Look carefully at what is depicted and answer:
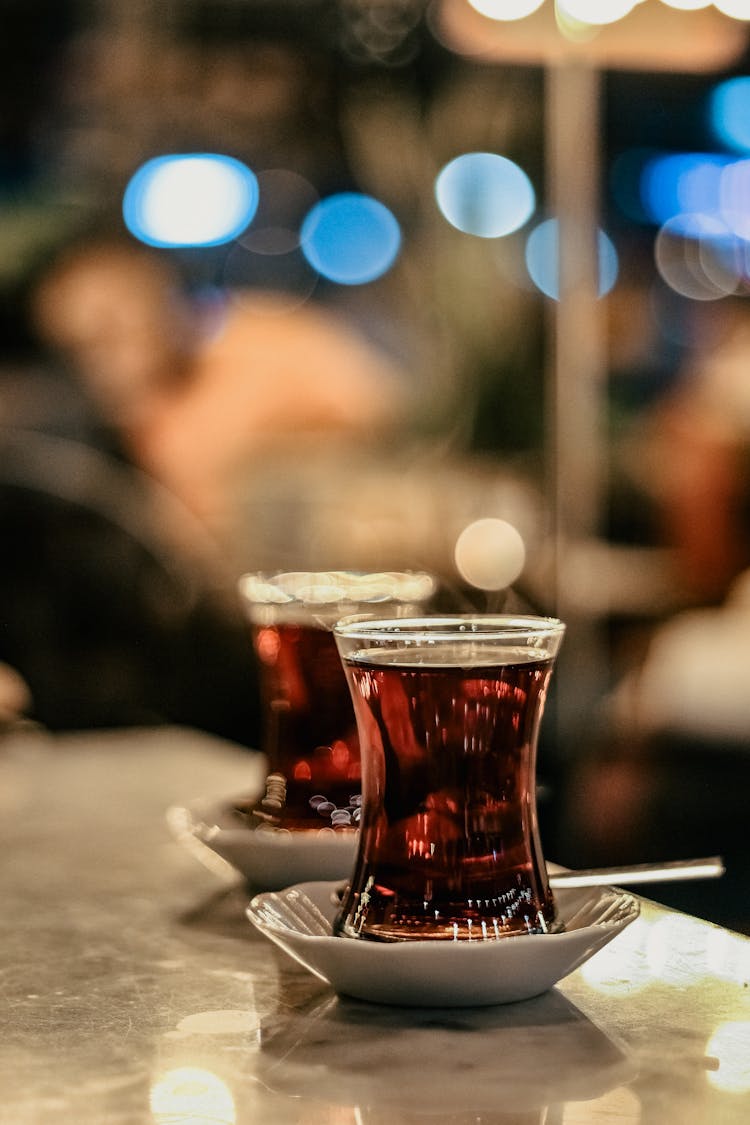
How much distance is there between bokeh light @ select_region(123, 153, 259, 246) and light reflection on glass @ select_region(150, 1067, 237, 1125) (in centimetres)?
444

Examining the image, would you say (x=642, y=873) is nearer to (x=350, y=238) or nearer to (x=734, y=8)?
(x=734, y=8)

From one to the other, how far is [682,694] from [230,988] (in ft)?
10.8

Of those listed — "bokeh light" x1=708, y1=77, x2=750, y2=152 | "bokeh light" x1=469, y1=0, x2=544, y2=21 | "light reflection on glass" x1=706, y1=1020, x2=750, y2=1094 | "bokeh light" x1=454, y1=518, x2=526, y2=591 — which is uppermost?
"bokeh light" x1=708, y1=77, x2=750, y2=152

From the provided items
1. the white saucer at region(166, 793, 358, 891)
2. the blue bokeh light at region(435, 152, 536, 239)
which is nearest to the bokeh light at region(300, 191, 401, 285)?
the blue bokeh light at region(435, 152, 536, 239)

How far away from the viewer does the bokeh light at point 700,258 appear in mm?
5031

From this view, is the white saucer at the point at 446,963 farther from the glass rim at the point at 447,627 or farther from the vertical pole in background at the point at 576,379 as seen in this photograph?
the vertical pole in background at the point at 576,379

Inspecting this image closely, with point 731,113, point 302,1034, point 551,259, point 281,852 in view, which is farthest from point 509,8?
point 302,1034

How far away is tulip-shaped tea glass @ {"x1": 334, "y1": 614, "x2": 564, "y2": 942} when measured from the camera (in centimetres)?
70

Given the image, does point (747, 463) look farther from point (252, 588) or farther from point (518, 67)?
point (252, 588)

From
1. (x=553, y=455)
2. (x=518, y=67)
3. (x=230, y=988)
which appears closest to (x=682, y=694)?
(x=553, y=455)

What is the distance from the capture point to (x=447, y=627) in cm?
75

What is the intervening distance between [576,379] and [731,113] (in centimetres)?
104

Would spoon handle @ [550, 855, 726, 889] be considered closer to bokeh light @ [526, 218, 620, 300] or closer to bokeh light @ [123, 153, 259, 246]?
bokeh light @ [123, 153, 259, 246]

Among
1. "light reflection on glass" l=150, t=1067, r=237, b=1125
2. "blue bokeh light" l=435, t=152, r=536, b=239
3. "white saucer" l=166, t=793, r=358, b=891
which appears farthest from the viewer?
"blue bokeh light" l=435, t=152, r=536, b=239
